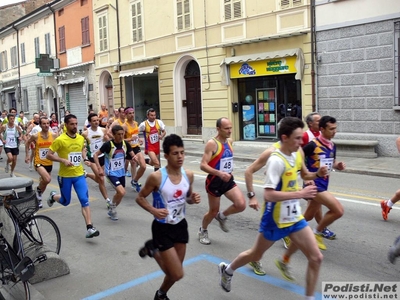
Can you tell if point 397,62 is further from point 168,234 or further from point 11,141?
point 168,234

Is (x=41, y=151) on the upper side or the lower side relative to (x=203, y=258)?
upper

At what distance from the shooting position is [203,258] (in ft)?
19.2

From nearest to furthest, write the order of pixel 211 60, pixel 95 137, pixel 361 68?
pixel 95 137
pixel 361 68
pixel 211 60

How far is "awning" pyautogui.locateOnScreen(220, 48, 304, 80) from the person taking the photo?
16.2m

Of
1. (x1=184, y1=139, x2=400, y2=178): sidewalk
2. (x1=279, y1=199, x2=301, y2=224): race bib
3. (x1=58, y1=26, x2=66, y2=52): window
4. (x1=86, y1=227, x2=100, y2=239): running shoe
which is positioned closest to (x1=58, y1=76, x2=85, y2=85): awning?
(x1=58, y1=26, x2=66, y2=52): window

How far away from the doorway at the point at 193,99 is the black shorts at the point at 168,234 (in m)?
17.2

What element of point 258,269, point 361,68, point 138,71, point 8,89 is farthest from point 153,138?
point 8,89

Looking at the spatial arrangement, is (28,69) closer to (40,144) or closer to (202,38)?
(202,38)

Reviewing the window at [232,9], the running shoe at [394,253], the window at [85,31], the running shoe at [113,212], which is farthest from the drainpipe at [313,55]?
the window at [85,31]

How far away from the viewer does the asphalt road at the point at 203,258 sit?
4914 millimetres

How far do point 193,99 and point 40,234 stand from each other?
53.8 ft

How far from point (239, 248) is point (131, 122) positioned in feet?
19.8

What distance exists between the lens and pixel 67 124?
7301 mm

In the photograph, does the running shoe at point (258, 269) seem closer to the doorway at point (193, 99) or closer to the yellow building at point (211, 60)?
the yellow building at point (211, 60)
